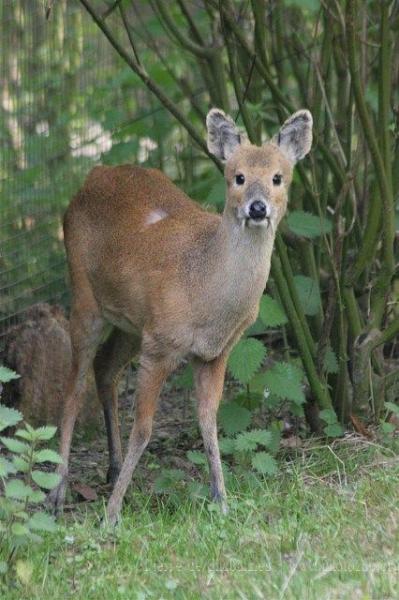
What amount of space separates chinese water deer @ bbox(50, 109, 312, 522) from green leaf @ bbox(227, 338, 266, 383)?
0.81 ft

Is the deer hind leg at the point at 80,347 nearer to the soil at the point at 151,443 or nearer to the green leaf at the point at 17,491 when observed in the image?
the soil at the point at 151,443

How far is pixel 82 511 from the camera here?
666cm

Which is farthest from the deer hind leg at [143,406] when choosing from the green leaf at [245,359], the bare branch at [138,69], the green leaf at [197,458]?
the bare branch at [138,69]

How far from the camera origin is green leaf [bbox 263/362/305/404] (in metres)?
6.90

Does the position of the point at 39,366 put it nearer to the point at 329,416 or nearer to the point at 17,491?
the point at 329,416

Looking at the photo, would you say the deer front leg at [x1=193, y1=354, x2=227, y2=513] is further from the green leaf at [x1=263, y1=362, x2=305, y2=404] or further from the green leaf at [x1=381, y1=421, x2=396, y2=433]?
the green leaf at [x1=381, y1=421, x2=396, y2=433]

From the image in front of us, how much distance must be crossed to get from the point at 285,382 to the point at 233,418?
0.34 m

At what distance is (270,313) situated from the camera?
6945mm

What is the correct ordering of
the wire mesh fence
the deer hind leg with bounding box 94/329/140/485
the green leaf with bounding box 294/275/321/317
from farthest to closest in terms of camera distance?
the wire mesh fence → the green leaf with bounding box 294/275/321/317 → the deer hind leg with bounding box 94/329/140/485

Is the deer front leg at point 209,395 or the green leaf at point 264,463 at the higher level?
the deer front leg at point 209,395

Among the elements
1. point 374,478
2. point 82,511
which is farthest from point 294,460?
point 82,511

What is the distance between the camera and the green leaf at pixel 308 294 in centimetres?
740

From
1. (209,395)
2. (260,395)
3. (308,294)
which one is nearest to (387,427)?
(260,395)

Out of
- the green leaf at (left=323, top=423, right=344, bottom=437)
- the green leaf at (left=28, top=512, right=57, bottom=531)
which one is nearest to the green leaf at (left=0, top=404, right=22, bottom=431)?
the green leaf at (left=28, top=512, right=57, bottom=531)
